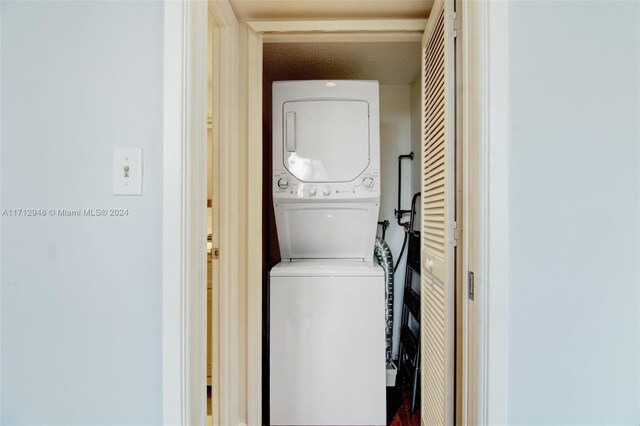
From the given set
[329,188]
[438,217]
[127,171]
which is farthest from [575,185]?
[329,188]

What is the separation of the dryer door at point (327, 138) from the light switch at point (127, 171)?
3.74ft

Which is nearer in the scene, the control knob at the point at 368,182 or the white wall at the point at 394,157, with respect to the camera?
the control knob at the point at 368,182

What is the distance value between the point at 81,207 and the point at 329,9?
1.30 metres

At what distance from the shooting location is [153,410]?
94 centimetres

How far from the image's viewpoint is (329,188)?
6.57 ft

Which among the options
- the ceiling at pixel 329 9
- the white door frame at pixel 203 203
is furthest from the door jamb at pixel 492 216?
the ceiling at pixel 329 9

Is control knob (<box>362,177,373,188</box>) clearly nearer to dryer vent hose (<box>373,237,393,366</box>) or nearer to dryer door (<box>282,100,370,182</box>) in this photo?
dryer door (<box>282,100,370,182</box>)

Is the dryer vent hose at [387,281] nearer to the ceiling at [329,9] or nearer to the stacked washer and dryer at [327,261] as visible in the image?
the stacked washer and dryer at [327,261]

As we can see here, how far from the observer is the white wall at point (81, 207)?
92 cm

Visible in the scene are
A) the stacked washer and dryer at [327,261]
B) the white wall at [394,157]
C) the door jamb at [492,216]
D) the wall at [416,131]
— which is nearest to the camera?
the door jamb at [492,216]

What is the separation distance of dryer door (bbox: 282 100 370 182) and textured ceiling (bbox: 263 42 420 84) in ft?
1.03

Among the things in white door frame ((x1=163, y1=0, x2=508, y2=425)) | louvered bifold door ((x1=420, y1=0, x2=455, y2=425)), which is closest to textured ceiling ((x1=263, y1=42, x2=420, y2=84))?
louvered bifold door ((x1=420, y1=0, x2=455, y2=425))

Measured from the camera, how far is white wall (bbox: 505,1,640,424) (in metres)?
0.89

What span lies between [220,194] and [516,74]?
120 centimetres
